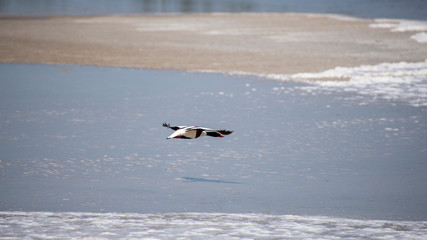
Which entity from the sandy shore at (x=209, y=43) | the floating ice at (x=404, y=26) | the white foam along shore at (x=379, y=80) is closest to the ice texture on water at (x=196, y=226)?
the white foam along shore at (x=379, y=80)

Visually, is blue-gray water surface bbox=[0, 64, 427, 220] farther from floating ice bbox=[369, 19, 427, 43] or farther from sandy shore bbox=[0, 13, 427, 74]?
floating ice bbox=[369, 19, 427, 43]

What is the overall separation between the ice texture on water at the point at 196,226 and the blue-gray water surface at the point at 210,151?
0.57 ft

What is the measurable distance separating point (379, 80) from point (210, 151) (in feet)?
19.7

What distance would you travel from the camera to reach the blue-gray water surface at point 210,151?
611 cm

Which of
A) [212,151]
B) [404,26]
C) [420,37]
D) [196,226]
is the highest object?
[404,26]

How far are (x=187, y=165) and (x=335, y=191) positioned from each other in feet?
5.33

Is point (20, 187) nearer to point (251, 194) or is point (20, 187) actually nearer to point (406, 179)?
point (251, 194)

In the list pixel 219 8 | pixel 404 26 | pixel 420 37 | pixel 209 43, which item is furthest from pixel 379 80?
pixel 219 8

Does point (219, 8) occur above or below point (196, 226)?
Result: above

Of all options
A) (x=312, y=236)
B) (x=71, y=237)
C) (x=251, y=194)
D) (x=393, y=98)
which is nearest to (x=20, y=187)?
(x=71, y=237)

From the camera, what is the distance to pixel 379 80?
1292cm

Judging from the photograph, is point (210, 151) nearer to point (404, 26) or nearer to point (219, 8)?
point (404, 26)

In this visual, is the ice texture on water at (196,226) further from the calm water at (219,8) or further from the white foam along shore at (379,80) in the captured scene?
the calm water at (219,8)

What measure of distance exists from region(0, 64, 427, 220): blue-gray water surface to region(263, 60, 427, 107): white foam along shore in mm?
441
